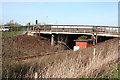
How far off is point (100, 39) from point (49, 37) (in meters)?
8.54

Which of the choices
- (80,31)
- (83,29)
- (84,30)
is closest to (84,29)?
(83,29)

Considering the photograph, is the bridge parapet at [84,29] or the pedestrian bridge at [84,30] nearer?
the pedestrian bridge at [84,30]

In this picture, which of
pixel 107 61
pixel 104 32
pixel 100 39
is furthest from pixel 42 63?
pixel 100 39

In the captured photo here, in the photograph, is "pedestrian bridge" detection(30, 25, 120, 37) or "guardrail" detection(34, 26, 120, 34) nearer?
"pedestrian bridge" detection(30, 25, 120, 37)

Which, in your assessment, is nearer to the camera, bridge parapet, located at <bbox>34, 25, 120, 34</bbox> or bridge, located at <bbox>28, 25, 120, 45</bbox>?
bridge, located at <bbox>28, 25, 120, 45</bbox>

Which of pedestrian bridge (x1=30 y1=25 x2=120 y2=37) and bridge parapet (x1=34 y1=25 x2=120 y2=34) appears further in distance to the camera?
bridge parapet (x1=34 y1=25 x2=120 y2=34)

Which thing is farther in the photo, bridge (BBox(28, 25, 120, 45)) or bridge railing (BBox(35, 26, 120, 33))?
bridge railing (BBox(35, 26, 120, 33))

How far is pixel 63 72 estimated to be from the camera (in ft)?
18.2

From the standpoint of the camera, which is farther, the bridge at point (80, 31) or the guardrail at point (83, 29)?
the guardrail at point (83, 29)

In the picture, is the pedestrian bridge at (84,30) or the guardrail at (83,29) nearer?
the pedestrian bridge at (84,30)

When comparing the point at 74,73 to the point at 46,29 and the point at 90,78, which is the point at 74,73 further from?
the point at 46,29

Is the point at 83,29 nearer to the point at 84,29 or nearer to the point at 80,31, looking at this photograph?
the point at 84,29

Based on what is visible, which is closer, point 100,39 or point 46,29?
point 100,39

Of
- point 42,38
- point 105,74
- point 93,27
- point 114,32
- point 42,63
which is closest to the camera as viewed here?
point 105,74
